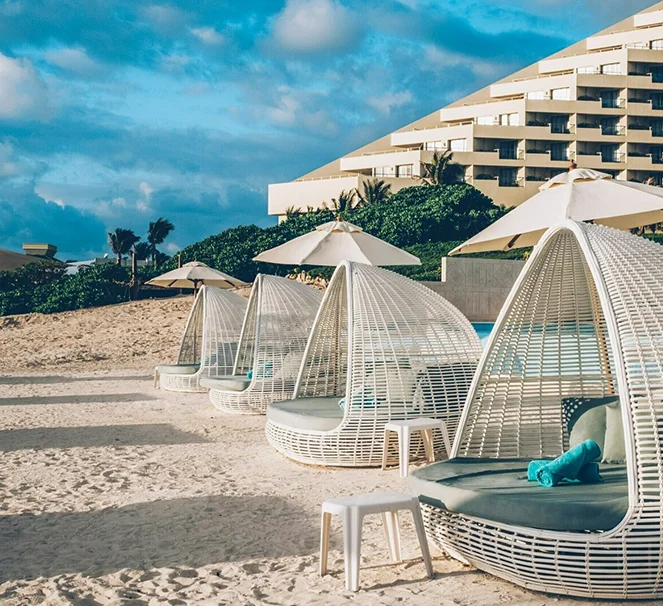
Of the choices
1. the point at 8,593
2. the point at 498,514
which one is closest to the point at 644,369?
the point at 498,514

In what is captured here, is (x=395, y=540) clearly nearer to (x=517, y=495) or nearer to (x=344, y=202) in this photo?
(x=517, y=495)

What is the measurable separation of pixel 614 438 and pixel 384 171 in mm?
45993

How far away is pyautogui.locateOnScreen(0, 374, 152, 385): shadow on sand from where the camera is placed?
16.7m

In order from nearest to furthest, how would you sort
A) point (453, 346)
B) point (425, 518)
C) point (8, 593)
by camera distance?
point (8, 593) < point (425, 518) < point (453, 346)

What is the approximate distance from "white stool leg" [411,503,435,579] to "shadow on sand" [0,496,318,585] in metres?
0.87

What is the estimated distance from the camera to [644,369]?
4023 millimetres

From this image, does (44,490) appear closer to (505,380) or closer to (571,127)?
(505,380)

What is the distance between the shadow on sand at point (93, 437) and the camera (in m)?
8.96

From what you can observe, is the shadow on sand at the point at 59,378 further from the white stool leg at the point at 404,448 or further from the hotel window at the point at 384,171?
the hotel window at the point at 384,171

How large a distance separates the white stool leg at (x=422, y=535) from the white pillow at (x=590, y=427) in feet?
5.75

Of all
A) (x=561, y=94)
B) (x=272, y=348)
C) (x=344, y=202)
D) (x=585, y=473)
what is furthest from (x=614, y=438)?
(x=561, y=94)

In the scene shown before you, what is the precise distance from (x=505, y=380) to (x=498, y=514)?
5.72 ft

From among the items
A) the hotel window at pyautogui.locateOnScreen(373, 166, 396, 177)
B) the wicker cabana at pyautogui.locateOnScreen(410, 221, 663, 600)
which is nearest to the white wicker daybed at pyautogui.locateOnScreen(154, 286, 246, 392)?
the wicker cabana at pyautogui.locateOnScreen(410, 221, 663, 600)

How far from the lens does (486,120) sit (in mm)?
52062
